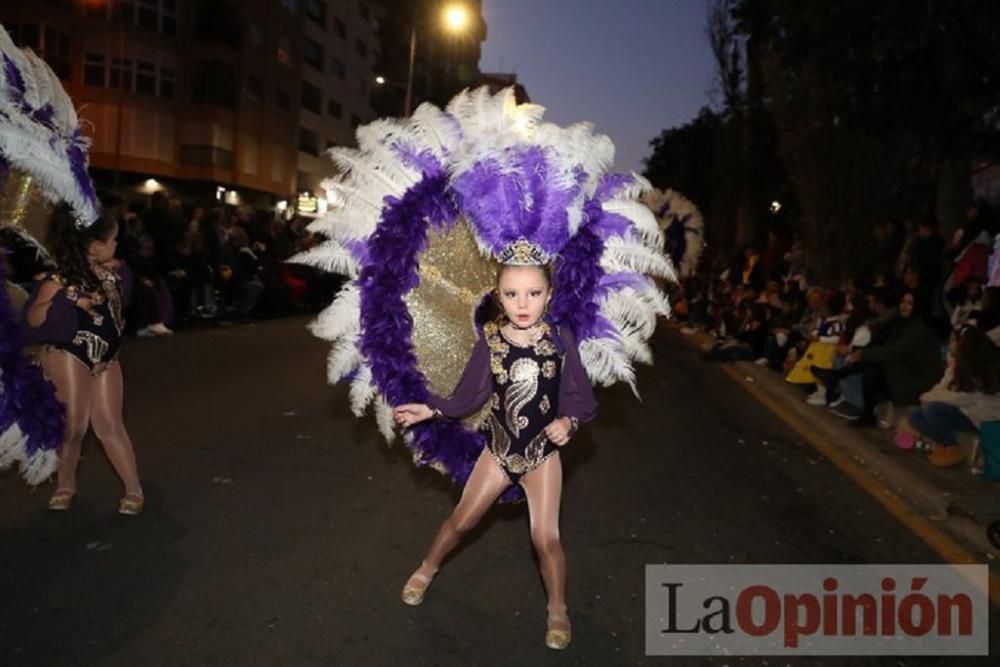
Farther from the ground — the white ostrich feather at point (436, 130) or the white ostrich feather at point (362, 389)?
the white ostrich feather at point (436, 130)

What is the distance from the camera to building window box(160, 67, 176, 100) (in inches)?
1564

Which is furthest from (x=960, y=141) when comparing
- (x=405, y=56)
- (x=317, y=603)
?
(x=405, y=56)

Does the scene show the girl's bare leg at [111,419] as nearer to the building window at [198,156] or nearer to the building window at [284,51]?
the building window at [198,156]

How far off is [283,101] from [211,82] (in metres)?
7.80

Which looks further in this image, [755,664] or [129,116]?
[129,116]

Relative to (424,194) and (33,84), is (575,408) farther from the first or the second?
(33,84)

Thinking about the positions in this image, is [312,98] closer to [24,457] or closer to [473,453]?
[24,457]

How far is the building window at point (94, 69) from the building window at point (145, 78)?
4.59 ft

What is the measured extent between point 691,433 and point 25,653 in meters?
6.35

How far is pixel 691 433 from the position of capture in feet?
28.3

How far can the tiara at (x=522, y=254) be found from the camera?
12.1 ft

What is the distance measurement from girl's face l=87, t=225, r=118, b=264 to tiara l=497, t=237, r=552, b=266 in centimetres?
261

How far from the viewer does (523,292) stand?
12.1 feet

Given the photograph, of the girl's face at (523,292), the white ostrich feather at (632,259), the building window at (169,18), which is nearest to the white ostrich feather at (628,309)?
the white ostrich feather at (632,259)
